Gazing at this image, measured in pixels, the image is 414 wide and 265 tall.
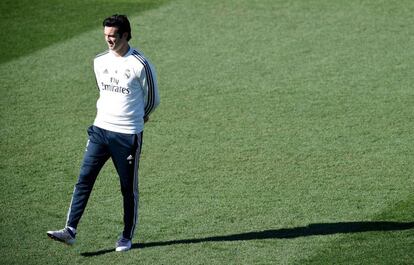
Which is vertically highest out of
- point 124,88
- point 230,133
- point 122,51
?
point 122,51

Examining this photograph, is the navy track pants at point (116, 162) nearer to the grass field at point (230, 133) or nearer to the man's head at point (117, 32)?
the grass field at point (230, 133)

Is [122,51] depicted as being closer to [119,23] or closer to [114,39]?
[114,39]

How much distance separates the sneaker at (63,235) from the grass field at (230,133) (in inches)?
5.9

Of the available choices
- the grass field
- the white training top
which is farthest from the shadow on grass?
the white training top

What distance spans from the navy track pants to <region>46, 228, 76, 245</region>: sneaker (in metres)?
0.06

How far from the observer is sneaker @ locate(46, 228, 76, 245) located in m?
6.82

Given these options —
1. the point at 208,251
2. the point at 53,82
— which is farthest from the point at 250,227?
the point at 53,82

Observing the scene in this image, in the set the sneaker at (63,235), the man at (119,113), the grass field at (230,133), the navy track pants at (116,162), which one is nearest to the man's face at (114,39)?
the man at (119,113)

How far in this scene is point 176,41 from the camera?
12.2m

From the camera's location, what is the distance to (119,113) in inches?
262

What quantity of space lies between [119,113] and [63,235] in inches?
44.0

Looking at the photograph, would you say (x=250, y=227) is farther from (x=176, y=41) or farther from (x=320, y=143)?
(x=176, y=41)

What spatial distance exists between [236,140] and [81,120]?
191cm

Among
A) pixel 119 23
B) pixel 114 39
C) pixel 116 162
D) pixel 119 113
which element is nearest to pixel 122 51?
pixel 114 39
